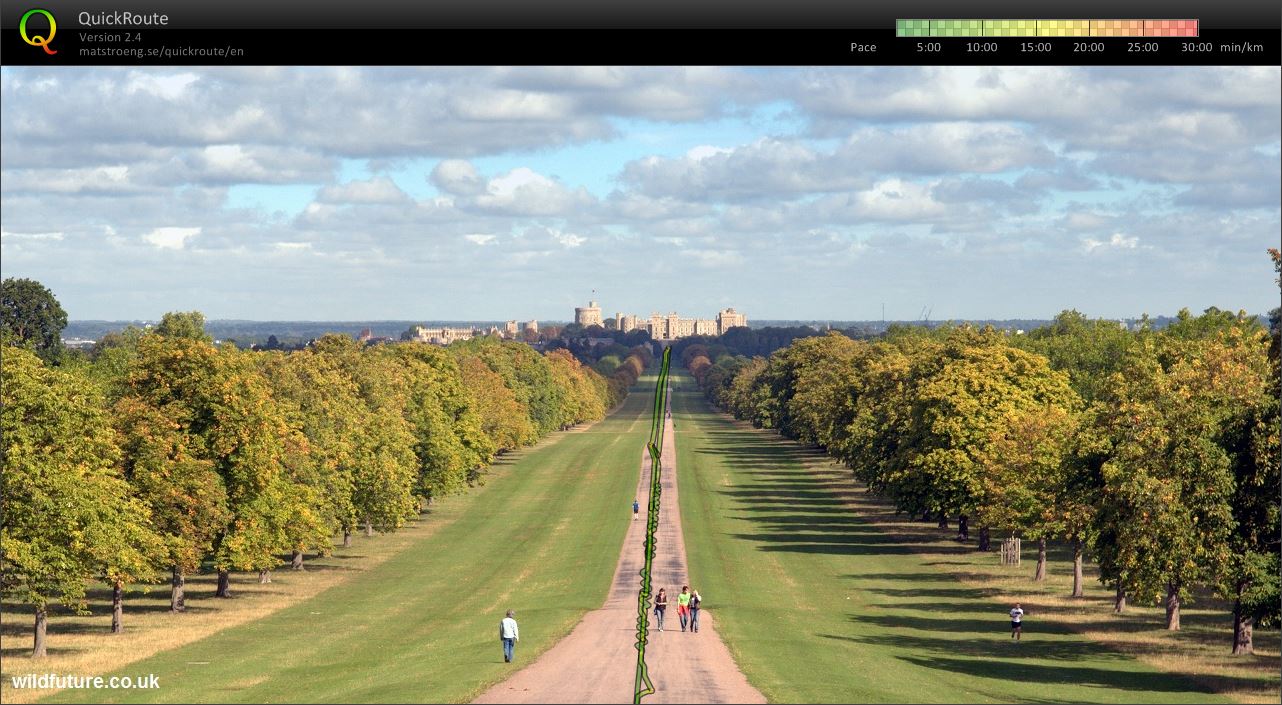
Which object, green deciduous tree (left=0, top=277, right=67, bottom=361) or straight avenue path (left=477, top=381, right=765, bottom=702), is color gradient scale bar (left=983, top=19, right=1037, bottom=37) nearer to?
straight avenue path (left=477, top=381, right=765, bottom=702)

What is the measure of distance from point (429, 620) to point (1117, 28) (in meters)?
57.1

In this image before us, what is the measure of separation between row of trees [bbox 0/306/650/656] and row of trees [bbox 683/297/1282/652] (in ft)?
130

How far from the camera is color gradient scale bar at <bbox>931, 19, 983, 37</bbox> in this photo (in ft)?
70.6

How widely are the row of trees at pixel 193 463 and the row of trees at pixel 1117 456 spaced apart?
39.8m

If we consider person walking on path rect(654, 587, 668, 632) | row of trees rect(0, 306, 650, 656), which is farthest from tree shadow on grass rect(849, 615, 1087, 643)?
row of trees rect(0, 306, 650, 656)

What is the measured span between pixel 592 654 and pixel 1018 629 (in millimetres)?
24083

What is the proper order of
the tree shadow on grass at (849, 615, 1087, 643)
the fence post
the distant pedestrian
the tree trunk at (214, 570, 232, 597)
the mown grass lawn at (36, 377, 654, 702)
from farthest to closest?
the fence post < the tree trunk at (214, 570, 232, 597) < the tree shadow on grass at (849, 615, 1087, 643) < the distant pedestrian < the mown grass lawn at (36, 377, 654, 702)

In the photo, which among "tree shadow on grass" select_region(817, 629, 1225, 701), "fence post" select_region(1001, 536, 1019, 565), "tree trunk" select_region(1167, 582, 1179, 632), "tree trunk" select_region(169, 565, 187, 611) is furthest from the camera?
"fence post" select_region(1001, 536, 1019, 565)

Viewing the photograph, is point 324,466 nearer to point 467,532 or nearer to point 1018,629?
point 467,532

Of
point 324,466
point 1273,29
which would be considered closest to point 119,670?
point 324,466

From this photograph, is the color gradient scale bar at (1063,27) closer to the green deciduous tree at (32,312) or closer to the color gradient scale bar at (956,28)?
the color gradient scale bar at (956,28)

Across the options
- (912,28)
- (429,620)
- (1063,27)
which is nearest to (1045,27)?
(1063,27)

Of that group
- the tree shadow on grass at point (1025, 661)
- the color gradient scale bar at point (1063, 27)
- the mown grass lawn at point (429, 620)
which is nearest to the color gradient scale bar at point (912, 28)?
the color gradient scale bar at point (1063, 27)

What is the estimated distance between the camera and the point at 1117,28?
22.0 meters
